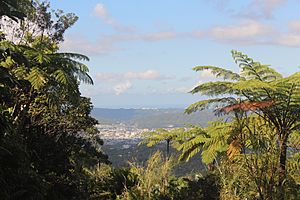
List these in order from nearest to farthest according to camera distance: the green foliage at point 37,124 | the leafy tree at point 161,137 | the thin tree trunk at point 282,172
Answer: the green foliage at point 37,124 → the thin tree trunk at point 282,172 → the leafy tree at point 161,137

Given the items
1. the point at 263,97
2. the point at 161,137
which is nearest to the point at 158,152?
the point at 263,97

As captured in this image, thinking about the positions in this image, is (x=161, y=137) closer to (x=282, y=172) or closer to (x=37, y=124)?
(x=37, y=124)

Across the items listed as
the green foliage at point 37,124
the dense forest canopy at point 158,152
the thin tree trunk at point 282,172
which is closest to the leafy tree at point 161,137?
the dense forest canopy at point 158,152

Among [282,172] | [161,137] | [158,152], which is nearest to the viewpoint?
[282,172]

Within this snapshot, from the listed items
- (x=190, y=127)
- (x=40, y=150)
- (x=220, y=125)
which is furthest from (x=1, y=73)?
(x=190, y=127)

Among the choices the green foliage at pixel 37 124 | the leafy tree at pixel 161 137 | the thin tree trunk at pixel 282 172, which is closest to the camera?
the green foliage at pixel 37 124

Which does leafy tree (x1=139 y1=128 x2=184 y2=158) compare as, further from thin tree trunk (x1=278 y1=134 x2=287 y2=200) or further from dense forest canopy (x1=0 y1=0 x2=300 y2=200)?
thin tree trunk (x1=278 y1=134 x2=287 y2=200)

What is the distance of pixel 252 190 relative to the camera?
17.2 feet

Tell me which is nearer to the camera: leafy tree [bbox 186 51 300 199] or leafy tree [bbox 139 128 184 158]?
leafy tree [bbox 186 51 300 199]

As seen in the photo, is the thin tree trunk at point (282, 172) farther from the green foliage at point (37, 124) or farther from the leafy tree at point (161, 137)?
the leafy tree at point (161, 137)

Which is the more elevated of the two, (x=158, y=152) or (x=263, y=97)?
(x=263, y=97)

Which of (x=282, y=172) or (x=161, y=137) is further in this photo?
(x=161, y=137)

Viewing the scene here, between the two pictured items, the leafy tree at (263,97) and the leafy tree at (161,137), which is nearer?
the leafy tree at (263,97)

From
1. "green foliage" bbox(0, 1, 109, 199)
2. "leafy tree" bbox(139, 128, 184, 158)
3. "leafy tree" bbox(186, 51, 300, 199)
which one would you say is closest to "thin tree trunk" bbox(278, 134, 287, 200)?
"leafy tree" bbox(186, 51, 300, 199)
